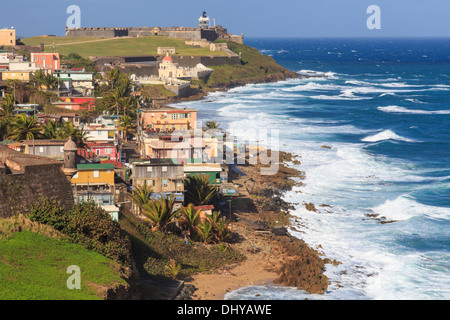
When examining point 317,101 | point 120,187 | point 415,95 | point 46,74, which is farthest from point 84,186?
point 415,95

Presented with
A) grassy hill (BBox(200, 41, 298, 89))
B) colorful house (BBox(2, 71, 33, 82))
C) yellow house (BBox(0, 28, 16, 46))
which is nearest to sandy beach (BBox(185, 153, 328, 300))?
colorful house (BBox(2, 71, 33, 82))

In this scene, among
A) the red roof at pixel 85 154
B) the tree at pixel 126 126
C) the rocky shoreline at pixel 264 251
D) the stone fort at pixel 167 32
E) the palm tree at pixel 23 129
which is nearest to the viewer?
the rocky shoreline at pixel 264 251

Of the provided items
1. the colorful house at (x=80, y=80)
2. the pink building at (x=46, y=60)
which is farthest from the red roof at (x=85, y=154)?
the pink building at (x=46, y=60)

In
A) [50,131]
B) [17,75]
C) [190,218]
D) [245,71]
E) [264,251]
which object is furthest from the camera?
[245,71]

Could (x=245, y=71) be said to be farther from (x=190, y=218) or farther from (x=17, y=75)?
(x=190, y=218)

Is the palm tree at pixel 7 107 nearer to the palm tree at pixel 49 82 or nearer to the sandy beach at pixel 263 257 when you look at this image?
the palm tree at pixel 49 82

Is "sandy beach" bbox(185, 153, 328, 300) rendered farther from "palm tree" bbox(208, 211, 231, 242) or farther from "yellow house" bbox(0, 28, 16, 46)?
"yellow house" bbox(0, 28, 16, 46)

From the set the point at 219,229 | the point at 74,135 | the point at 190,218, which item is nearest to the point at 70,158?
the point at 190,218
